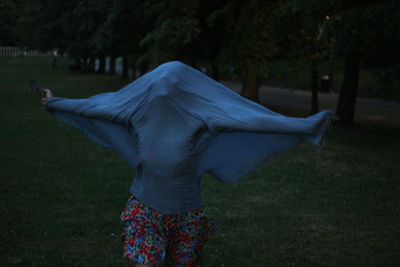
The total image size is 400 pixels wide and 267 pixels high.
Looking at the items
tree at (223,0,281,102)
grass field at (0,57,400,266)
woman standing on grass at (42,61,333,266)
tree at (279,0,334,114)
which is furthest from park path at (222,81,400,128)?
woman standing on grass at (42,61,333,266)

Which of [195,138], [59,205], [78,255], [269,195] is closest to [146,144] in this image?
[195,138]

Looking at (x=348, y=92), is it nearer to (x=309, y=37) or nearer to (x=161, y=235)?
(x=309, y=37)

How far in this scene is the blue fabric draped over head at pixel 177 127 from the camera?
3.77m

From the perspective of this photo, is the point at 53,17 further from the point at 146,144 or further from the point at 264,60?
the point at 146,144

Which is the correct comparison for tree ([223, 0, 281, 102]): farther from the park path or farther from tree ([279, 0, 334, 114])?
the park path

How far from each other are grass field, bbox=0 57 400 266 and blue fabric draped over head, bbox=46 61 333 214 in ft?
2.08

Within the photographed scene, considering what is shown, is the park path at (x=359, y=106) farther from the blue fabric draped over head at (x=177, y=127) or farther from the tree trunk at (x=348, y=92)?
the blue fabric draped over head at (x=177, y=127)

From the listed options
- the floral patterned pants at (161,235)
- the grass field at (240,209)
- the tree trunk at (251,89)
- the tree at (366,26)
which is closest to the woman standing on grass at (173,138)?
the floral patterned pants at (161,235)

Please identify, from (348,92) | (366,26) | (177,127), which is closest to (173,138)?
(177,127)

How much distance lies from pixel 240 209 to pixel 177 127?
14.8 ft

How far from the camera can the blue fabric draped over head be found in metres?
3.77

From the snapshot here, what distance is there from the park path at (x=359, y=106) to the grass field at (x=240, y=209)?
9.19 meters

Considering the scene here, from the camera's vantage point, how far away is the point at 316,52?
59.2 ft

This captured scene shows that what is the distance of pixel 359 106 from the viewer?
90.7ft
